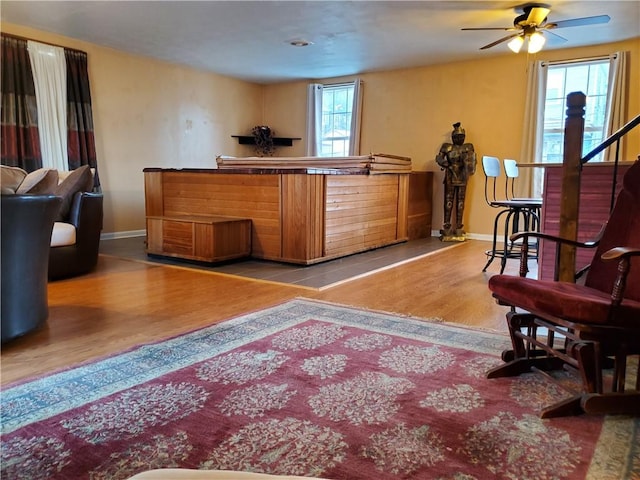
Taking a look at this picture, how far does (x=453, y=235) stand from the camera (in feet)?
21.3

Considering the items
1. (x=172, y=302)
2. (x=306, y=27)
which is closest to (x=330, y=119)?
(x=306, y=27)

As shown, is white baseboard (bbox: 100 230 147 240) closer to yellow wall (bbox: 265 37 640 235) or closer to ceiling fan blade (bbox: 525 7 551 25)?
yellow wall (bbox: 265 37 640 235)

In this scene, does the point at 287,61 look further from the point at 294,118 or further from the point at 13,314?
the point at 13,314

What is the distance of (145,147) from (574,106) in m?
5.82

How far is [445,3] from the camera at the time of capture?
4527mm

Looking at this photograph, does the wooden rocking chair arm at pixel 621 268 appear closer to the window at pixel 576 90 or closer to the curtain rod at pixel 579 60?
the window at pixel 576 90

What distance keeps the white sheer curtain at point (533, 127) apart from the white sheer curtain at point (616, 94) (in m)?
0.73

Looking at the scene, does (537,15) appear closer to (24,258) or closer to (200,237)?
(200,237)

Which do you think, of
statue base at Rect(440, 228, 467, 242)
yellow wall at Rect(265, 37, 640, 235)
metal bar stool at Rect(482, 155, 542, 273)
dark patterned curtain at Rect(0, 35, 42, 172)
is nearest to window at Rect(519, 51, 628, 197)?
yellow wall at Rect(265, 37, 640, 235)

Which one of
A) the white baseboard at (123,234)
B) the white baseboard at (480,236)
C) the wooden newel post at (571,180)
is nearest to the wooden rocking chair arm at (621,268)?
the wooden newel post at (571,180)

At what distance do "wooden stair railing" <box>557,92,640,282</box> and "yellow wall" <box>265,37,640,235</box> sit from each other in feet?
13.5

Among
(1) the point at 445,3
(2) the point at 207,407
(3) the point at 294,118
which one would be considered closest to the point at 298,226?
(1) the point at 445,3

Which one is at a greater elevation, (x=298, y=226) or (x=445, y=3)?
(x=445, y=3)

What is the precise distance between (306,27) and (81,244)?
10.6 ft
